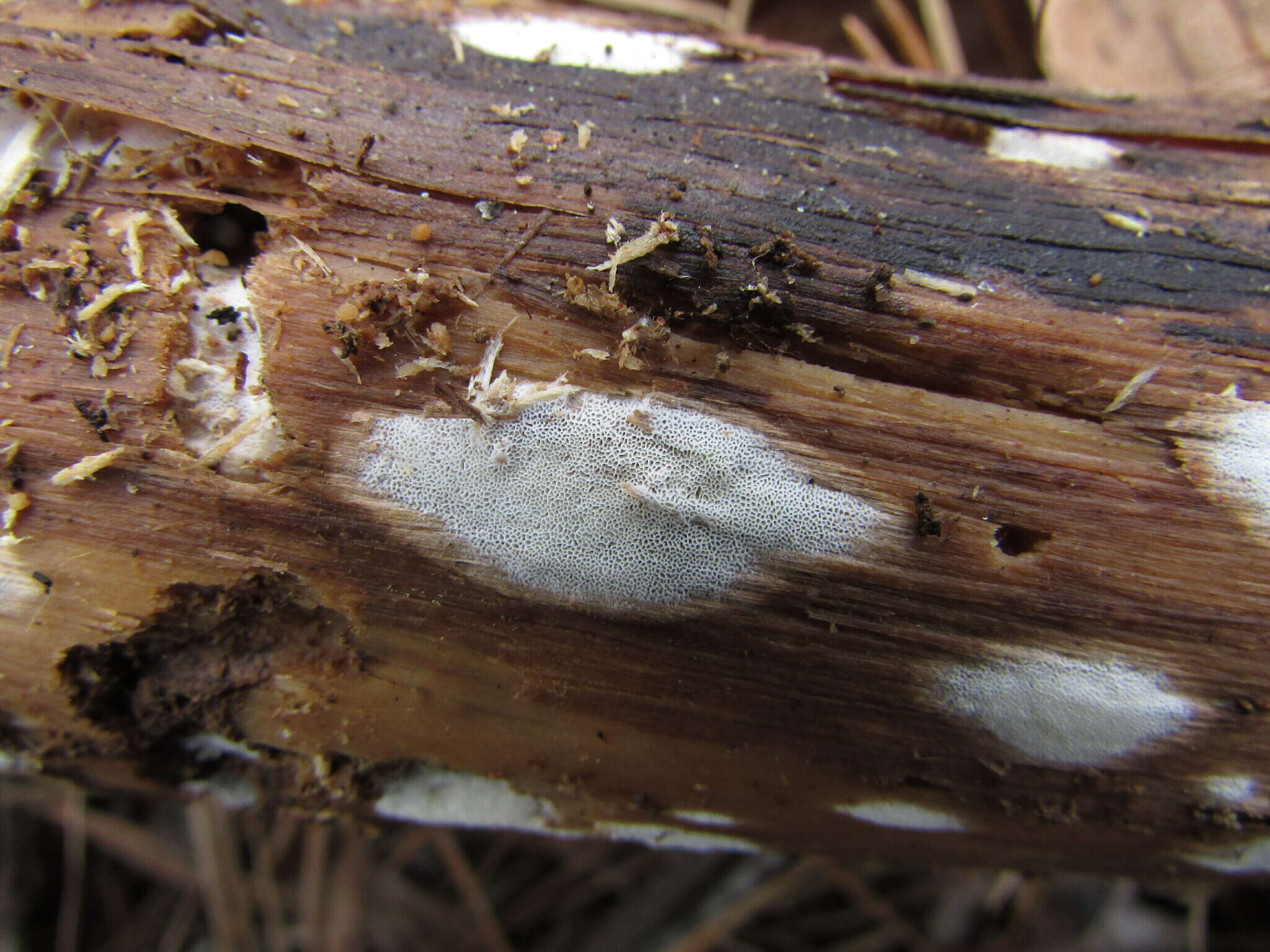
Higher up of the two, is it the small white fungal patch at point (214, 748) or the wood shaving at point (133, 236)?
the wood shaving at point (133, 236)

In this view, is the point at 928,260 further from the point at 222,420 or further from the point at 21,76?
the point at 21,76

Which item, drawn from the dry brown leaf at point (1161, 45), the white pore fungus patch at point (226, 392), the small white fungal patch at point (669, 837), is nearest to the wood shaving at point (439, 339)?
the white pore fungus patch at point (226, 392)

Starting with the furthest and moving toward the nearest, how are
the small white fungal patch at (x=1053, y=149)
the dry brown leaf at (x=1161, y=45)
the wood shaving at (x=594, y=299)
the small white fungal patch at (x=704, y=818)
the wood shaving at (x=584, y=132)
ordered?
the dry brown leaf at (x=1161, y=45)
the small white fungal patch at (x=704, y=818)
the small white fungal patch at (x=1053, y=149)
the wood shaving at (x=584, y=132)
the wood shaving at (x=594, y=299)

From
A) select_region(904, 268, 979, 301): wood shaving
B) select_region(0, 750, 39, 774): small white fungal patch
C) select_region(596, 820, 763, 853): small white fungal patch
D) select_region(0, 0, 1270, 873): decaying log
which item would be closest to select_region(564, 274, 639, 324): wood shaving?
select_region(0, 0, 1270, 873): decaying log

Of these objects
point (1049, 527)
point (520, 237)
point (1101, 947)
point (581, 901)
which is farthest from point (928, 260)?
point (1101, 947)

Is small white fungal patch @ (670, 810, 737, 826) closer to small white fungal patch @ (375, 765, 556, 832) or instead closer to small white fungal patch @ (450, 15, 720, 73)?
small white fungal patch @ (375, 765, 556, 832)

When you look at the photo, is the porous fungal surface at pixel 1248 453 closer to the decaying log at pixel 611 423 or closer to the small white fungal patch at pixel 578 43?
the decaying log at pixel 611 423
